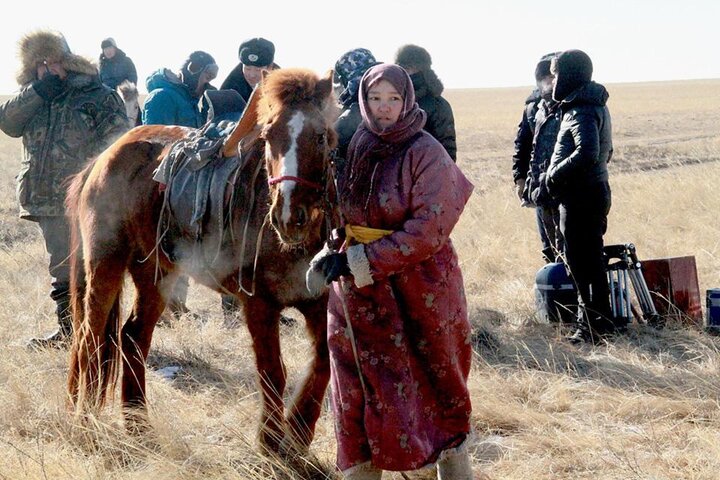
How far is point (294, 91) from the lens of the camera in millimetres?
3395

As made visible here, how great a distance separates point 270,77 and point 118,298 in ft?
6.86

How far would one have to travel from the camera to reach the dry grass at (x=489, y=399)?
3783mm

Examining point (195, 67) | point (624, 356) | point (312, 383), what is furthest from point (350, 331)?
point (195, 67)

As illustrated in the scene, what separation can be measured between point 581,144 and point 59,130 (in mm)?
3846

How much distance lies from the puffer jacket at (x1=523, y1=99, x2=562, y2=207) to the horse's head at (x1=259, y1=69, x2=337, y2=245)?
11.0 ft

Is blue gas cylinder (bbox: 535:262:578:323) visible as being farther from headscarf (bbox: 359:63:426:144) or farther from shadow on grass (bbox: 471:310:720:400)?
headscarf (bbox: 359:63:426:144)

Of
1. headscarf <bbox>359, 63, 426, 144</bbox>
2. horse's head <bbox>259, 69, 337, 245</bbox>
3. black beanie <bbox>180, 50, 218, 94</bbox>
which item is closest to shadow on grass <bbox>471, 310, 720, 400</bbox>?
Result: horse's head <bbox>259, 69, 337, 245</bbox>

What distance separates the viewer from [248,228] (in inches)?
156

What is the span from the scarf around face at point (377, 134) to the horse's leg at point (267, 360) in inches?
38.0

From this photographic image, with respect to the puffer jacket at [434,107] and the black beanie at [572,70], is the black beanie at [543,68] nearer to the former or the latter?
the black beanie at [572,70]

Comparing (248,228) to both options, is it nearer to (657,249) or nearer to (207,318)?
(207,318)

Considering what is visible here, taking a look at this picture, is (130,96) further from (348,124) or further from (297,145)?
(297,145)

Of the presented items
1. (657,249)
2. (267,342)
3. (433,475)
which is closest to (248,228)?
(267,342)

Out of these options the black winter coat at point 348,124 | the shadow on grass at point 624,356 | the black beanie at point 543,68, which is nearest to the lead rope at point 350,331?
the black winter coat at point 348,124
